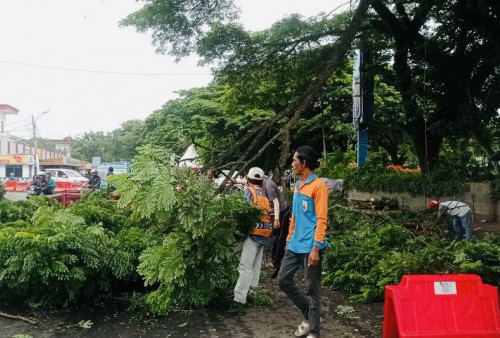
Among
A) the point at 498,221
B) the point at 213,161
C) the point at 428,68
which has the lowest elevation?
the point at 498,221

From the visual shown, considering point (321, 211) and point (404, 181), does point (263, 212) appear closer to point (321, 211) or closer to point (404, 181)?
point (321, 211)

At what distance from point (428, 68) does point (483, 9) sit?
78.6 inches

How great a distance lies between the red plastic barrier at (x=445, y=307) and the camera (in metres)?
3.99

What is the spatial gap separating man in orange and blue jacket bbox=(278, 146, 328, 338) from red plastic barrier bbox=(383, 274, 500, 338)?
744 mm

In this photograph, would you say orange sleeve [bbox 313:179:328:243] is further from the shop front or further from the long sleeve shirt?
the shop front

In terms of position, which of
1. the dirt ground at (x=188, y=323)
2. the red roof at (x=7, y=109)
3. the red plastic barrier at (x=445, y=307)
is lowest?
the dirt ground at (x=188, y=323)

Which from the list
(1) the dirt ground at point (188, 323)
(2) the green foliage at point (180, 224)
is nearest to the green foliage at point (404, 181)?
(1) the dirt ground at point (188, 323)

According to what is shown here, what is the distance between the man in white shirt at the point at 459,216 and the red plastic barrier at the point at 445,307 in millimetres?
5317

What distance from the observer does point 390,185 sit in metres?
14.0

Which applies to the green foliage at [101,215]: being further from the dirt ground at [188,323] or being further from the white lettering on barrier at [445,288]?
the white lettering on barrier at [445,288]

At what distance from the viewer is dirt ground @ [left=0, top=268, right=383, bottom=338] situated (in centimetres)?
496

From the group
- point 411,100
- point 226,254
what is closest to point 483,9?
point 411,100

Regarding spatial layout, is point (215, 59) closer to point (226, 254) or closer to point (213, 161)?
point (213, 161)

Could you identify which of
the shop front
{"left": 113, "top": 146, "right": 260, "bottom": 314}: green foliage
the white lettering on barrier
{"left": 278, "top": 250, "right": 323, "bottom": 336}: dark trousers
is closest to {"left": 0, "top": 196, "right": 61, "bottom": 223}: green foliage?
{"left": 113, "top": 146, "right": 260, "bottom": 314}: green foliage
